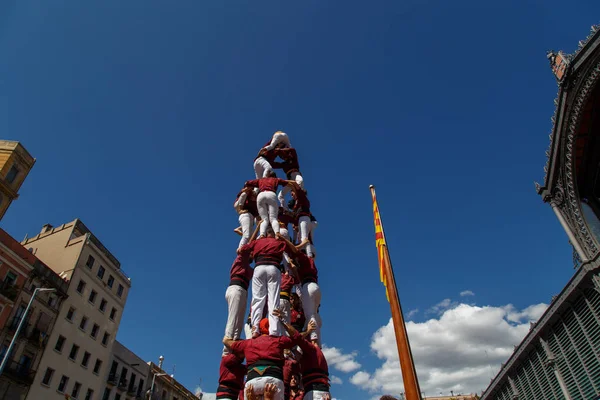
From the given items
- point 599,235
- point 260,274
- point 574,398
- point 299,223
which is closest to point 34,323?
point 299,223

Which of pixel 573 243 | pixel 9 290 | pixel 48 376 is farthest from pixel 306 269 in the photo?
pixel 48 376

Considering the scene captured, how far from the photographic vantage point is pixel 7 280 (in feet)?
83.5

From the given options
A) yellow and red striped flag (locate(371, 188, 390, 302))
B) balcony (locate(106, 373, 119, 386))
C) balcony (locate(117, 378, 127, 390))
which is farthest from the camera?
balcony (locate(117, 378, 127, 390))

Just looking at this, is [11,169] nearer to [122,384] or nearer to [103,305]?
[103,305]

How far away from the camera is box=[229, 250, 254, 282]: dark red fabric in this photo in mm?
7781

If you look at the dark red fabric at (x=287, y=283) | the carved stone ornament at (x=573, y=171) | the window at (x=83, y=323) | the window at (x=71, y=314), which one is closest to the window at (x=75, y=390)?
the window at (x=83, y=323)

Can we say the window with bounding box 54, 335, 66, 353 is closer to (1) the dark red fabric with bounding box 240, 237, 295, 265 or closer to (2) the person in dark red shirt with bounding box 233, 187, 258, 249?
(2) the person in dark red shirt with bounding box 233, 187, 258, 249

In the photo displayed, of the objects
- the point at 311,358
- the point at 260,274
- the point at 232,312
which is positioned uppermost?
the point at 260,274

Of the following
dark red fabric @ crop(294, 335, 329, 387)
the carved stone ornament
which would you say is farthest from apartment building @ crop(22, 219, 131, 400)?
the carved stone ornament

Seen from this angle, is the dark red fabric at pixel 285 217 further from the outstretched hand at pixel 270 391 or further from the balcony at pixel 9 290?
the balcony at pixel 9 290

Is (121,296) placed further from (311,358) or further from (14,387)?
(311,358)

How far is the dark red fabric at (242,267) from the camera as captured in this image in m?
7.78

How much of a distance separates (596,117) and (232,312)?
60.6 feet

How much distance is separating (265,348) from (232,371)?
126cm
